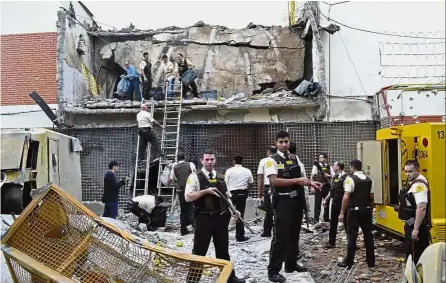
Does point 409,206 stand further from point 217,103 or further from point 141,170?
point 141,170

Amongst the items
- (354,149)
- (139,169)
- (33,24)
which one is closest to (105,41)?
A: (33,24)

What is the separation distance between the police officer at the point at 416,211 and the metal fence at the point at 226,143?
22.0ft

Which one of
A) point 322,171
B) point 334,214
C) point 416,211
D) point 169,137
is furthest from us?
point 169,137

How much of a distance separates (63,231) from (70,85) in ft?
31.6

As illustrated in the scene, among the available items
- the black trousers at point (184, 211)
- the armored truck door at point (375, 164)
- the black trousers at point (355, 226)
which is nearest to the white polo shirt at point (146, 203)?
the black trousers at point (184, 211)

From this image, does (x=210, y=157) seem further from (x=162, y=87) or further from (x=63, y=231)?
(x=162, y=87)

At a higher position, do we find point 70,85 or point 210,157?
point 70,85

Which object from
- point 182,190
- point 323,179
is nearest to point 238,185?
point 182,190

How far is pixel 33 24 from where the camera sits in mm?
13930

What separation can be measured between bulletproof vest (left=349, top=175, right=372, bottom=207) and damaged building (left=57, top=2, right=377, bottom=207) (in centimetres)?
576

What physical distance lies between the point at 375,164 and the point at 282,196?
302cm

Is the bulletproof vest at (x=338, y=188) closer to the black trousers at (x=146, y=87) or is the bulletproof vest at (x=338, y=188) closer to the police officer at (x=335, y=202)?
the police officer at (x=335, y=202)

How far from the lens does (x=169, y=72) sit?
44.8 ft

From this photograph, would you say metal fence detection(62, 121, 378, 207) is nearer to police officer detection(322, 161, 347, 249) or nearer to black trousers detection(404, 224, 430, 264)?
police officer detection(322, 161, 347, 249)
